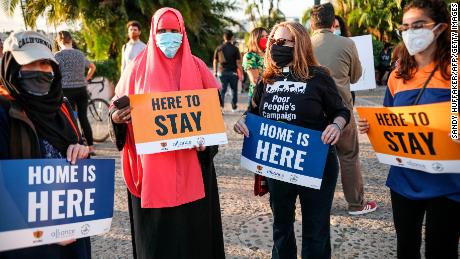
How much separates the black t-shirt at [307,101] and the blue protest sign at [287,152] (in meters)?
0.08

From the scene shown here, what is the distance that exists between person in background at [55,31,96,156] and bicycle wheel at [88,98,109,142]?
122 centimetres

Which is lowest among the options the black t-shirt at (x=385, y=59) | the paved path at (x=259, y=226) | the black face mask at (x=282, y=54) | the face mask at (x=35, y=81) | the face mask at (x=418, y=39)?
the paved path at (x=259, y=226)

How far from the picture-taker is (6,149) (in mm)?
1961

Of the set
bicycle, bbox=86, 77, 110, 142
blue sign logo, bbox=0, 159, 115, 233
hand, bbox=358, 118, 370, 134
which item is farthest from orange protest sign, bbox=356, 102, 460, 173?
bicycle, bbox=86, 77, 110, 142

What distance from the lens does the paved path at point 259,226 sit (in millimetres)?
3609

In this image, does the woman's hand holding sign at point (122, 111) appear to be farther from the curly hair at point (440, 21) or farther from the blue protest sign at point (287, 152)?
the curly hair at point (440, 21)

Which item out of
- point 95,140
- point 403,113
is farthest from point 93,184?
point 95,140

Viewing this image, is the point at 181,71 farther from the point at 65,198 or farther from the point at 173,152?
the point at 65,198

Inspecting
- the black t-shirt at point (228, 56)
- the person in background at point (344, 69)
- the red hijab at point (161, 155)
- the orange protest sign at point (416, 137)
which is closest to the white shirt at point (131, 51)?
the black t-shirt at point (228, 56)

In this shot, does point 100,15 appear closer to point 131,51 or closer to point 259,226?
point 131,51

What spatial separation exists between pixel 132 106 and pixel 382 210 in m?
3.13

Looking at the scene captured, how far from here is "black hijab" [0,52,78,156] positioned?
1.96 meters

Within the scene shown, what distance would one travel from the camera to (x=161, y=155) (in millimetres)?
2562

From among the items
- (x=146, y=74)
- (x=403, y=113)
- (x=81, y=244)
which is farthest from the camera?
(x=146, y=74)
